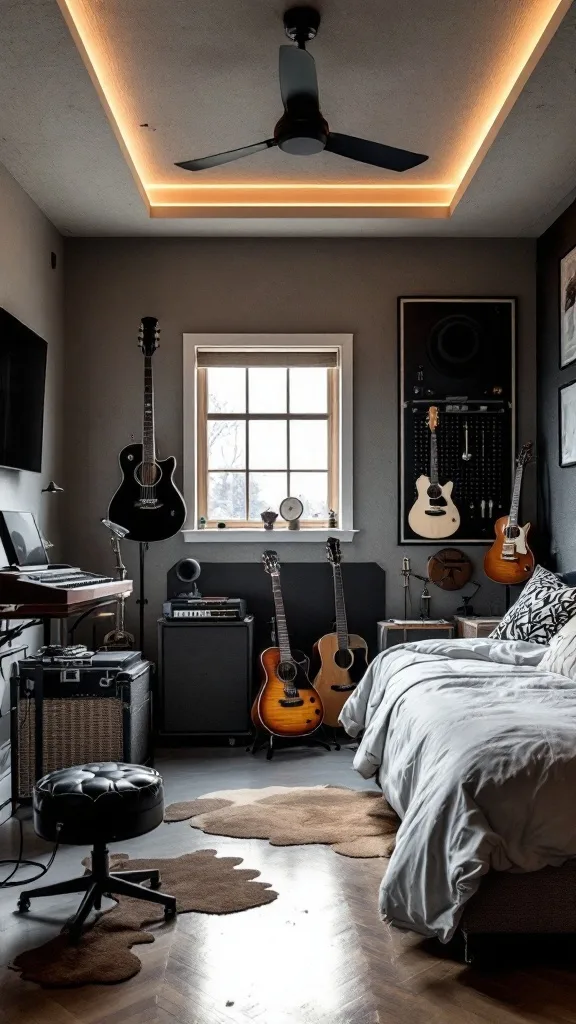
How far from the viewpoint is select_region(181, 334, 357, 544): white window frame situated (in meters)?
4.96

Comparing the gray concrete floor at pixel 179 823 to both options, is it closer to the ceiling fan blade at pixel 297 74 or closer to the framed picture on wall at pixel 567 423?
the framed picture on wall at pixel 567 423

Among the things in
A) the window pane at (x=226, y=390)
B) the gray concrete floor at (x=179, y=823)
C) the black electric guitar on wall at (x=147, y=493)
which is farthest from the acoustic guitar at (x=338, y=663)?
the window pane at (x=226, y=390)

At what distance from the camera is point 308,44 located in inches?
128

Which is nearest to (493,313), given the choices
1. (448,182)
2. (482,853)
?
(448,182)

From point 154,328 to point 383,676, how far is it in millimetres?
2317

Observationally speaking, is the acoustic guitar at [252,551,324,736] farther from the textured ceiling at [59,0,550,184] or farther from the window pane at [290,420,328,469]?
the textured ceiling at [59,0,550,184]

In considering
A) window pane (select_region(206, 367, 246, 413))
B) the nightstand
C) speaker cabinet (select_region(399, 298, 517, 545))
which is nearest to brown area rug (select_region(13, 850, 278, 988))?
the nightstand

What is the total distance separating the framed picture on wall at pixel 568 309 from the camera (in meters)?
4.34

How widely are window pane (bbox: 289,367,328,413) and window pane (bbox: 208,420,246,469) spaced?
36cm

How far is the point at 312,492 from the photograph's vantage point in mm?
5121

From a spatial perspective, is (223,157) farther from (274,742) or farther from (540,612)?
(274,742)

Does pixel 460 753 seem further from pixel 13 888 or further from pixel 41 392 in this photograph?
pixel 41 392

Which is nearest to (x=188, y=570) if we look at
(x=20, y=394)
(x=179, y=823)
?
(x=20, y=394)

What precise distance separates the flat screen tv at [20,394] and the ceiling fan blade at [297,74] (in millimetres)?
1470
